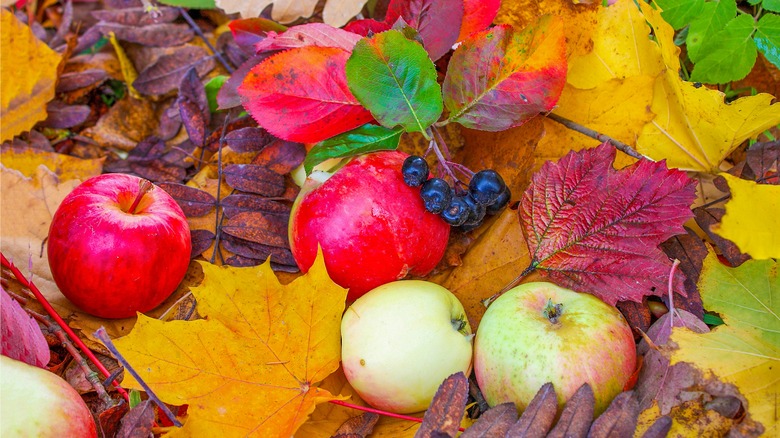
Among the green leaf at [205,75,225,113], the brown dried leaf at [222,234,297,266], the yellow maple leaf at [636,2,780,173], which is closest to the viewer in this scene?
the yellow maple leaf at [636,2,780,173]

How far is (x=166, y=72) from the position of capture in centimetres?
169

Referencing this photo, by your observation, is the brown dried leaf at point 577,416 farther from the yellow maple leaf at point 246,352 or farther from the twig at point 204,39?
the twig at point 204,39

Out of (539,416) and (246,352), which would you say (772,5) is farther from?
(246,352)

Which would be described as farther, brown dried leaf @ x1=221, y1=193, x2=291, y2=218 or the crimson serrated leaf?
brown dried leaf @ x1=221, y1=193, x2=291, y2=218

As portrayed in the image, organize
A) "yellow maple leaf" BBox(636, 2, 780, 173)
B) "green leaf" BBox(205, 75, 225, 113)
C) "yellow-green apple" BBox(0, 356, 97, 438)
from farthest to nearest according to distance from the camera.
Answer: "green leaf" BBox(205, 75, 225, 113) < "yellow maple leaf" BBox(636, 2, 780, 173) < "yellow-green apple" BBox(0, 356, 97, 438)

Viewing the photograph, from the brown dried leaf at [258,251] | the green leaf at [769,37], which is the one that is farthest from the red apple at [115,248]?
the green leaf at [769,37]

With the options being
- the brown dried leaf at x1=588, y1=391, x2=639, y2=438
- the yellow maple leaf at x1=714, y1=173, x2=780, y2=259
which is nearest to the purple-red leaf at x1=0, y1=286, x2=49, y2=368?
the brown dried leaf at x1=588, y1=391, x2=639, y2=438

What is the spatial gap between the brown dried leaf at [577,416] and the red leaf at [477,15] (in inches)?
29.2

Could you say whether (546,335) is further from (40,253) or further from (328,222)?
(40,253)

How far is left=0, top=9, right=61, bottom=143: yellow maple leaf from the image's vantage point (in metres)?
1.57

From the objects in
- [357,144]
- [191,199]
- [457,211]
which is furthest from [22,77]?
[457,211]

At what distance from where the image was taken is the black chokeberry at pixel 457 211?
1208 millimetres

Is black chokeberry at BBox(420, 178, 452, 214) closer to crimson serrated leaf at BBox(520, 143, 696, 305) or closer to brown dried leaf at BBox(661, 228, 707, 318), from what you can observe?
crimson serrated leaf at BBox(520, 143, 696, 305)

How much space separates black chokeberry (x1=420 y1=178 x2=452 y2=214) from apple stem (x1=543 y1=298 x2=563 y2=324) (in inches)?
10.2
